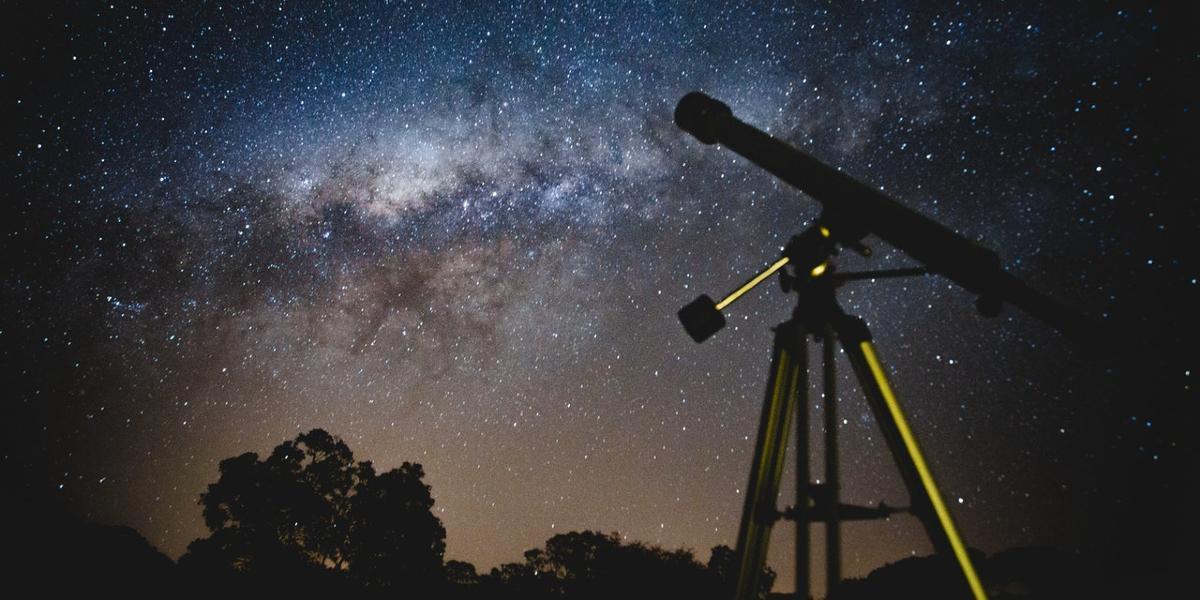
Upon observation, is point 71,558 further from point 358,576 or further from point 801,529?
point 801,529

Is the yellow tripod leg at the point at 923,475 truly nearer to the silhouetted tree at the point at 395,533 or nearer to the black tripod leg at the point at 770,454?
the black tripod leg at the point at 770,454

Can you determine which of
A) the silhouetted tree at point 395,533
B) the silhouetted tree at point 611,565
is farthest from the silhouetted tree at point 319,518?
the silhouetted tree at point 611,565

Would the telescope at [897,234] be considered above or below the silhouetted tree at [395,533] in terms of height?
below

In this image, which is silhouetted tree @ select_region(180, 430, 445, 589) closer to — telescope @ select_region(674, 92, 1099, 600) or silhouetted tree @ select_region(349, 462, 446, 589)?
silhouetted tree @ select_region(349, 462, 446, 589)

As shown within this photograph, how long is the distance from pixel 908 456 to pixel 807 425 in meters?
0.30

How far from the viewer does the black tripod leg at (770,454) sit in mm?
1636

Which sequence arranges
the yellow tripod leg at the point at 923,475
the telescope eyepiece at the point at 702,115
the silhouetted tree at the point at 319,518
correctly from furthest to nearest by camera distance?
the silhouetted tree at the point at 319,518 → the telescope eyepiece at the point at 702,115 → the yellow tripod leg at the point at 923,475

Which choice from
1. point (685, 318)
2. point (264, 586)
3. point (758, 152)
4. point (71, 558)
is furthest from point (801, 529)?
point (71, 558)

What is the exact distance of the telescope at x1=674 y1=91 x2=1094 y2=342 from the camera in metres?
1.70

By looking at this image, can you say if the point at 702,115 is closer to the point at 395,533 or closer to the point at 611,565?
the point at 395,533

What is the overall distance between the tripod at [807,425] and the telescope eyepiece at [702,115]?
679mm

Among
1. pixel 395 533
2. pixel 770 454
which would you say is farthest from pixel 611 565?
pixel 770 454

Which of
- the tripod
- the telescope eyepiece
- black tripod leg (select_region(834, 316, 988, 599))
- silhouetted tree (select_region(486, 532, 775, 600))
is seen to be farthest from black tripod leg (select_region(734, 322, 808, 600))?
silhouetted tree (select_region(486, 532, 775, 600))

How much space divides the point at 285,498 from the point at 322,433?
2.22 m
